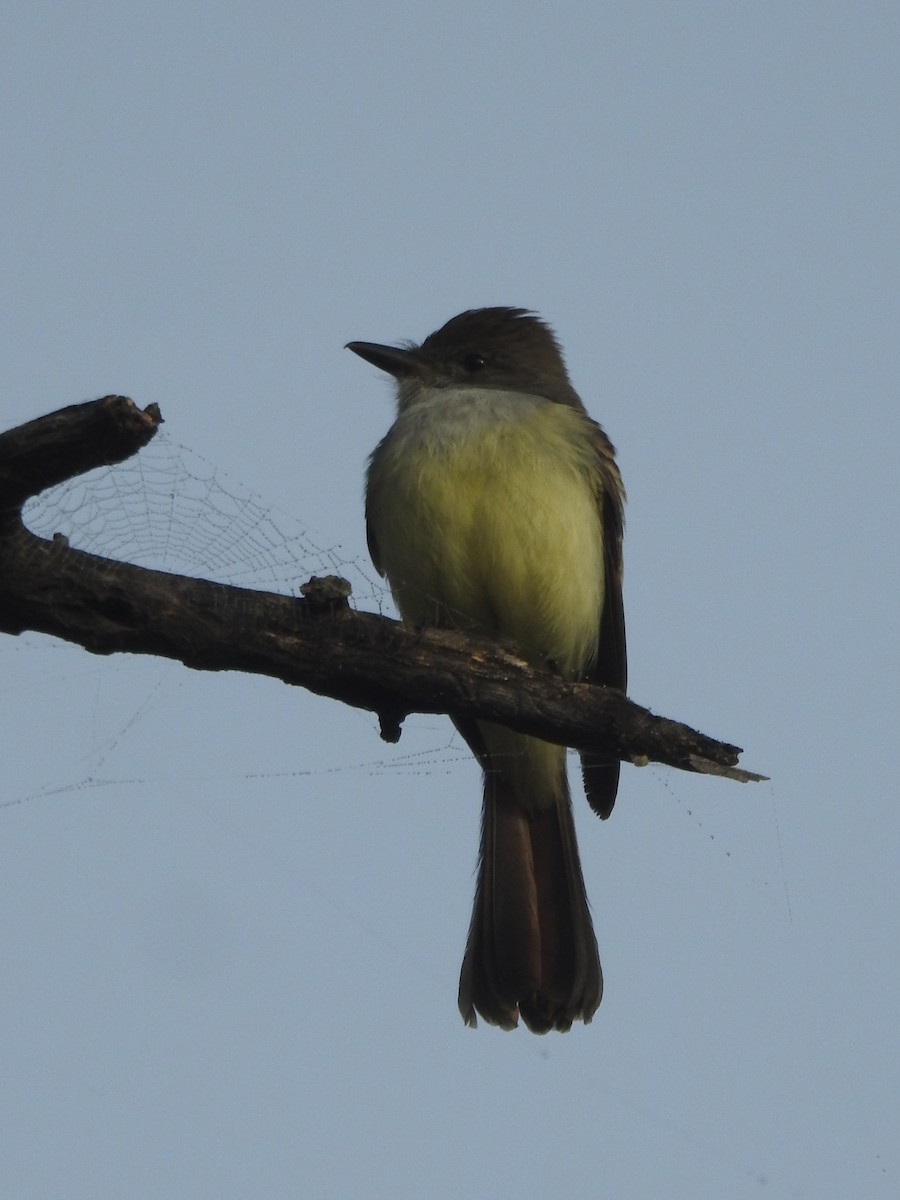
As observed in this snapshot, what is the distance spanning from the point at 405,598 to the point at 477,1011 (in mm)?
1600

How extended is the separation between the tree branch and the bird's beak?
2283mm

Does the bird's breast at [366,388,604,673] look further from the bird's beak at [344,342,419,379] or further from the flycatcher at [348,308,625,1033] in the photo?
the bird's beak at [344,342,419,379]

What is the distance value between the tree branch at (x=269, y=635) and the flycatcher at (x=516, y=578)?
92cm

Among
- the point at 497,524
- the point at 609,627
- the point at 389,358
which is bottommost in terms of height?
the point at 609,627

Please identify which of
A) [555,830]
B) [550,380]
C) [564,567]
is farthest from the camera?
[550,380]

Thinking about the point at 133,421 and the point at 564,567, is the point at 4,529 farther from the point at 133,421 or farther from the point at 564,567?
the point at 564,567

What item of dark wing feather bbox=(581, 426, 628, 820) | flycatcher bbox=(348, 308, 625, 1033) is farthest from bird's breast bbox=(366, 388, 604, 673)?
dark wing feather bbox=(581, 426, 628, 820)

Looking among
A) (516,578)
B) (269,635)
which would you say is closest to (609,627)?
(516,578)

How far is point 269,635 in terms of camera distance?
13.6ft

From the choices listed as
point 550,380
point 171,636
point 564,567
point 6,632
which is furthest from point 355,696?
point 550,380

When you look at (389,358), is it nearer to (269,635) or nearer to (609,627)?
(609,627)

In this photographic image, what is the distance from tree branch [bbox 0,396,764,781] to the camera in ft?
11.9

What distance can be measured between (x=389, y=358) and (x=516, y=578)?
1608 mm

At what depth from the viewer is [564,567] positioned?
556 centimetres
